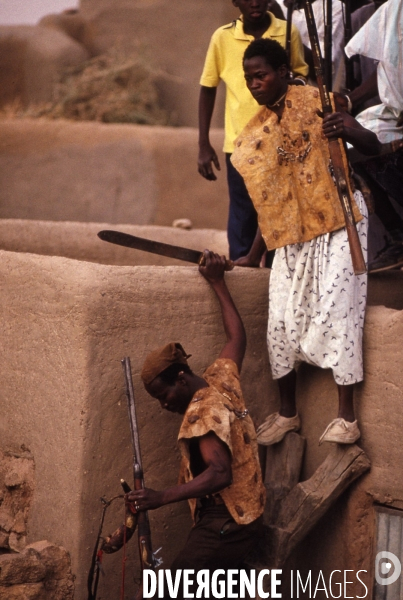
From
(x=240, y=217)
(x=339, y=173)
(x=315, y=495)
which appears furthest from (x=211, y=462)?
(x=240, y=217)

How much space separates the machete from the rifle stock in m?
0.54

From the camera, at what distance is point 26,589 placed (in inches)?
166

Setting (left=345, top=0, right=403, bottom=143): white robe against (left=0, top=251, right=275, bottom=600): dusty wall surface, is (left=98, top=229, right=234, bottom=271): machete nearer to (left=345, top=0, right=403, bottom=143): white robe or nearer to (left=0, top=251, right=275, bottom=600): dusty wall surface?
(left=0, top=251, right=275, bottom=600): dusty wall surface

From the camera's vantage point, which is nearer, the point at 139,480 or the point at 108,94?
the point at 139,480

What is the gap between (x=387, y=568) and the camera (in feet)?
15.0

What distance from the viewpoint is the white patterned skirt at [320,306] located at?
14.5 ft

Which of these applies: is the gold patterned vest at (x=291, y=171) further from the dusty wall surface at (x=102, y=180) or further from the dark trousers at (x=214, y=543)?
the dusty wall surface at (x=102, y=180)

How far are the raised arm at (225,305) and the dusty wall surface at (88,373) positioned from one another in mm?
45

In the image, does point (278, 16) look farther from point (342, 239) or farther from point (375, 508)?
point (375, 508)

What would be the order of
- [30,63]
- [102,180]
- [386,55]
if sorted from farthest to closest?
[30,63] → [102,180] → [386,55]

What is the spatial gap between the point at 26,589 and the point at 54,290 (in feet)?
4.13

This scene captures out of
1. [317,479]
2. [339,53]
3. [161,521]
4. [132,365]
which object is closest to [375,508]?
[317,479]

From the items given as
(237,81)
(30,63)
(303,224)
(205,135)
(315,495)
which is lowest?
(315,495)

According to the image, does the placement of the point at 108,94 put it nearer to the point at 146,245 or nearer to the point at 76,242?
the point at 76,242
